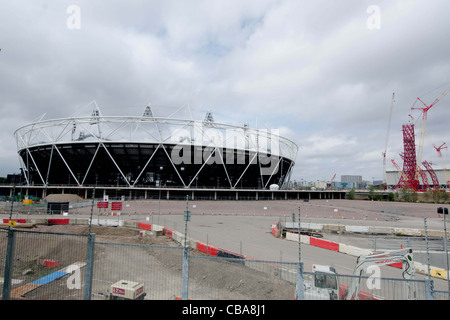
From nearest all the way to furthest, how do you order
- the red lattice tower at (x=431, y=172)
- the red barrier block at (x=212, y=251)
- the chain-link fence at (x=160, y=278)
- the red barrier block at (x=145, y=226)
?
the chain-link fence at (x=160, y=278) → the red barrier block at (x=212, y=251) → the red barrier block at (x=145, y=226) → the red lattice tower at (x=431, y=172)

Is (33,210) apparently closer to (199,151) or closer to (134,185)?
(134,185)

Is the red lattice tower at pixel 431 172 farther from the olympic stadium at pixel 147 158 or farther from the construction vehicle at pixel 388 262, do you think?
the construction vehicle at pixel 388 262

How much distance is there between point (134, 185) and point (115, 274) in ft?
168

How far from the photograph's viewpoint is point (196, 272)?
11.2m

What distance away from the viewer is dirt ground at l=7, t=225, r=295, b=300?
28.7 feet

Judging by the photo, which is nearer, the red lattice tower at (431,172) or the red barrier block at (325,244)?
the red barrier block at (325,244)

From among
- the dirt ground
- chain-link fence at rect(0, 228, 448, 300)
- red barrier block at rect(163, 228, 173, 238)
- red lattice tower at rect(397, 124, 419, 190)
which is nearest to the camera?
chain-link fence at rect(0, 228, 448, 300)

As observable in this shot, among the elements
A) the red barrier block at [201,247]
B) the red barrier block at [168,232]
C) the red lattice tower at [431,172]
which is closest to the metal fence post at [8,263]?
the red barrier block at [201,247]

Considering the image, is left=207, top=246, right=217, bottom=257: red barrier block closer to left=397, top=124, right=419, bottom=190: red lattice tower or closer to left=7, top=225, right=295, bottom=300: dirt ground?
left=7, top=225, right=295, bottom=300: dirt ground

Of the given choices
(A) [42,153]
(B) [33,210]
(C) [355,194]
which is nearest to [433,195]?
(C) [355,194]

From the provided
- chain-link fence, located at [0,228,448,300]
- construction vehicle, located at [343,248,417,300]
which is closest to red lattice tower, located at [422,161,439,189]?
chain-link fence, located at [0,228,448,300]

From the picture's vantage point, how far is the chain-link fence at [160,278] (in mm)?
7379

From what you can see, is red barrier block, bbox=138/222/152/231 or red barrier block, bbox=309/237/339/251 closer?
red barrier block, bbox=309/237/339/251

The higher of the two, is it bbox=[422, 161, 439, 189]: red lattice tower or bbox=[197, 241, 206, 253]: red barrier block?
bbox=[422, 161, 439, 189]: red lattice tower
